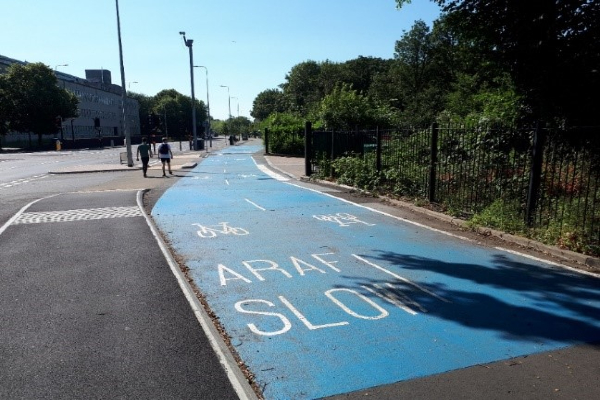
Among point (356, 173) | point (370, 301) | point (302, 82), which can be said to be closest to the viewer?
point (370, 301)

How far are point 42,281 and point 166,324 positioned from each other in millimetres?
2509

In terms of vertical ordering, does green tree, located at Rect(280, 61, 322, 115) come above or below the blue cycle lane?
above

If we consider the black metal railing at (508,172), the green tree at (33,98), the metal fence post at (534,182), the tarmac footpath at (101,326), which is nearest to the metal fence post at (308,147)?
the black metal railing at (508,172)

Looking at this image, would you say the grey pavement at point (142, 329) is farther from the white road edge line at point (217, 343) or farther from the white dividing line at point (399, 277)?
the white dividing line at point (399, 277)

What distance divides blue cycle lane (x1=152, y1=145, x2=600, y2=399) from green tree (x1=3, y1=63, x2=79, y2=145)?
6319 cm

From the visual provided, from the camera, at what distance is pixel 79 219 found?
10.2 meters

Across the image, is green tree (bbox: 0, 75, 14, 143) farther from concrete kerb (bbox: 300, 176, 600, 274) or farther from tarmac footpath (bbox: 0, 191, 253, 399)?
concrete kerb (bbox: 300, 176, 600, 274)

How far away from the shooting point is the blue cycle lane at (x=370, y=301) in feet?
12.2

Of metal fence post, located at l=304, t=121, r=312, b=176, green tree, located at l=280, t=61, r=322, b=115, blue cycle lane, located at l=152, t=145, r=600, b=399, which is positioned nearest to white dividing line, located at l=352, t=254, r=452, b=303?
→ blue cycle lane, located at l=152, t=145, r=600, b=399

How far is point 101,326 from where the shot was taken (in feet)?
14.6

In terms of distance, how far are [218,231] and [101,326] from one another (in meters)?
4.41

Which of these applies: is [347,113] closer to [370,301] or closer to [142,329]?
[370,301]

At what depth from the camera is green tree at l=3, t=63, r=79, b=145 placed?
196ft

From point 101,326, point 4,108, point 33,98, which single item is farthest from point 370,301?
point 33,98
